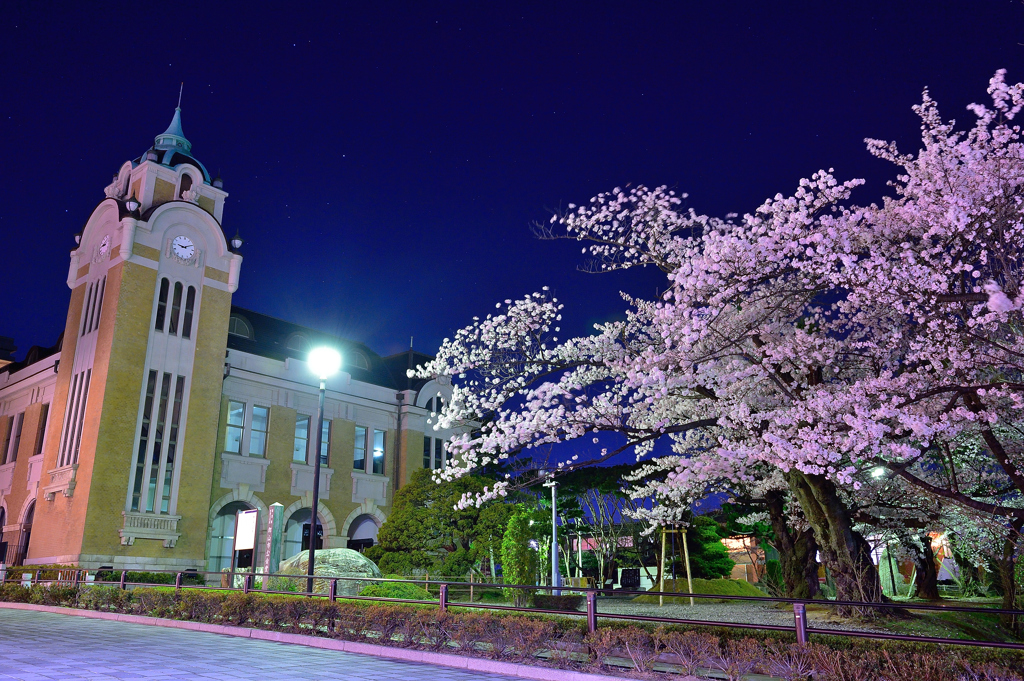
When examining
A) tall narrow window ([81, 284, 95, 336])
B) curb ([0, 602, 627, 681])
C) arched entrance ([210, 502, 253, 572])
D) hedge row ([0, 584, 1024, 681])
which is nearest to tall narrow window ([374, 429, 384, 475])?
arched entrance ([210, 502, 253, 572])

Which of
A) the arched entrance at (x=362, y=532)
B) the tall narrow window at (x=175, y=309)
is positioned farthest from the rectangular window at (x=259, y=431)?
the arched entrance at (x=362, y=532)

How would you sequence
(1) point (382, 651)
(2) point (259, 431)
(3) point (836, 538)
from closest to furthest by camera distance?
(1) point (382, 651), (3) point (836, 538), (2) point (259, 431)

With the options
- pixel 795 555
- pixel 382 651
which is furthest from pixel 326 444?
pixel 382 651

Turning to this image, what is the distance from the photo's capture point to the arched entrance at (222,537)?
32.3 metres

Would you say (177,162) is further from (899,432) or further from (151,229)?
(899,432)

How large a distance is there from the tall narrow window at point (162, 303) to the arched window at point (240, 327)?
5.82m

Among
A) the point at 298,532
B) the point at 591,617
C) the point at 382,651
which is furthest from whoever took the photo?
the point at 298,532

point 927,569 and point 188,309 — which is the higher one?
point 188,309

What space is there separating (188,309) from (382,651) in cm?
2385

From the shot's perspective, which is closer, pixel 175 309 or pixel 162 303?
pixel 162 303

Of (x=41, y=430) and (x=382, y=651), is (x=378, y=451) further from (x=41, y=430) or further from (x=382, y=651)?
(x=382, y=651)

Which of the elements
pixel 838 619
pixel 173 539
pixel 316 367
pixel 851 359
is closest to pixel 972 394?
pixel 851 359

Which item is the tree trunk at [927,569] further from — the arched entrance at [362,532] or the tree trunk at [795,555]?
the arched entrance at [362,532]

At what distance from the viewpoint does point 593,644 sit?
9406mm
